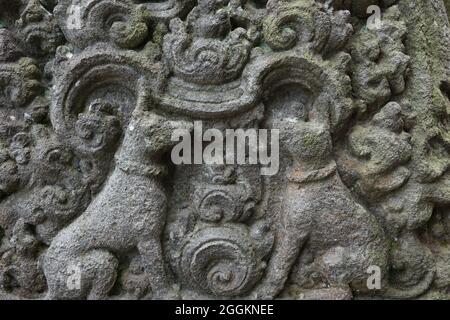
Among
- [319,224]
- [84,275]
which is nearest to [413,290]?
[319,224]

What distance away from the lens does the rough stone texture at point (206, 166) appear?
140cm

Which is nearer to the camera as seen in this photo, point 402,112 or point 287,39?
point 287,39

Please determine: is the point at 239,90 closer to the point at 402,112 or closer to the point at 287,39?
the point at 287,39

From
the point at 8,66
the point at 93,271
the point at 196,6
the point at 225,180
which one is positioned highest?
the point at 196,6

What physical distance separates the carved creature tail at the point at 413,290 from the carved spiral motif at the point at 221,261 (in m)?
0.41

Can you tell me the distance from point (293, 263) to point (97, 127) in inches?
27.0

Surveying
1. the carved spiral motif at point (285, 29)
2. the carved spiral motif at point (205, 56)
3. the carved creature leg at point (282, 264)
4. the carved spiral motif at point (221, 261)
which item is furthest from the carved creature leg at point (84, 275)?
the carved spiral motif at point (285, 29)

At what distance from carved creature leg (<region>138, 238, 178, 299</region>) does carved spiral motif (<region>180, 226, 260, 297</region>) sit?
2.4 inches

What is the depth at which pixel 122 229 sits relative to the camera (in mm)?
1400

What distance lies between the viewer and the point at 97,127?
1.42 metres

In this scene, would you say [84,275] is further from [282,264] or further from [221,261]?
[282,264]

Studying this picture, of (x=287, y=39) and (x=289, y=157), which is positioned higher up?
(x=287, y=39)

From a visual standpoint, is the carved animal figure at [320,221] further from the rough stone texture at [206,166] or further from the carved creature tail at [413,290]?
the carved creature tail at [413,290]

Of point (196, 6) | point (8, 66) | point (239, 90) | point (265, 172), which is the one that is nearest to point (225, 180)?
point (265, 172)
